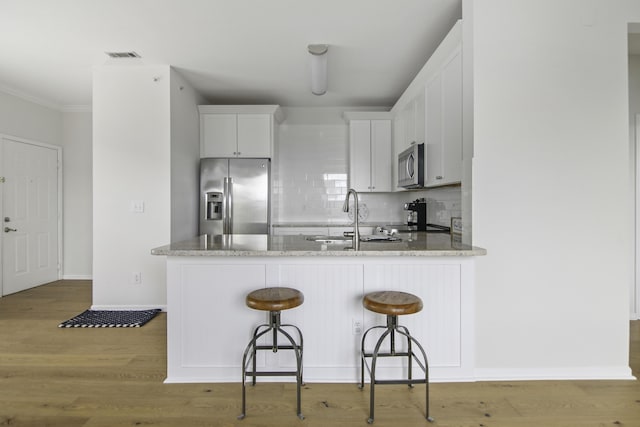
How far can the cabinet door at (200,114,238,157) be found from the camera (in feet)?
14.3

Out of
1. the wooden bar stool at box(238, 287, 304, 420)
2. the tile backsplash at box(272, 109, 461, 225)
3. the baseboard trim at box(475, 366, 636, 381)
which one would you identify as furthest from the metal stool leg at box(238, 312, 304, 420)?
the tile backsplash at box(272, 109, 461, 225)

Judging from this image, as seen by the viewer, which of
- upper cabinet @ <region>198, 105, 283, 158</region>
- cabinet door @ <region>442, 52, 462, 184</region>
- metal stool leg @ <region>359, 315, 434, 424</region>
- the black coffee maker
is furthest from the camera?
upper cabinet @ <region>198, 105, 283, 158</region>

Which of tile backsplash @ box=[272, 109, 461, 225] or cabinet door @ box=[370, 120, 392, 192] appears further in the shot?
tile backsplash @ box=[272, 109, 461, 225]

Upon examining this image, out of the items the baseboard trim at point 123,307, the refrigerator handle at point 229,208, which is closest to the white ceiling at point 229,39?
the refrigerator handle at point 229,208

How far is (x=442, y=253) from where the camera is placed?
2.02 meters

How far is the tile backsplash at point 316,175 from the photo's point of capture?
16.3ft

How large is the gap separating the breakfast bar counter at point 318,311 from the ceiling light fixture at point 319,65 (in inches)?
75.0

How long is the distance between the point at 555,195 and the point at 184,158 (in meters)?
3.59

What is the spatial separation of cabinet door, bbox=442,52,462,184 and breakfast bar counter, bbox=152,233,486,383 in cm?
72

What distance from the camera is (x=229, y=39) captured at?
117 inches

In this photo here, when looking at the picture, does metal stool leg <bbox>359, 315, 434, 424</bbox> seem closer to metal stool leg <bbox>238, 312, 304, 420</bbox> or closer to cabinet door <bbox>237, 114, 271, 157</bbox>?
metal stool leg <bbox>238, 312, 304, 420</bbox>

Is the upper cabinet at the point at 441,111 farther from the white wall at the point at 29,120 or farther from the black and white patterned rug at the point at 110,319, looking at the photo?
the white wall at the point at 29,120

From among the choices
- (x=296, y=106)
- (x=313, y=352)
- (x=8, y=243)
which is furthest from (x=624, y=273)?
(x=8, y=243)

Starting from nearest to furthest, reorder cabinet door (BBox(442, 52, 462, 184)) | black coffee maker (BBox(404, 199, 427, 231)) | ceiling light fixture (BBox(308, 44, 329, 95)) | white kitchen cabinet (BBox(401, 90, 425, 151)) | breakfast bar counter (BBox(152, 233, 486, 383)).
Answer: breakfast bar counter (BBox(152, 233, 486, 383)) → cabinet door (BBox(442, 52, 462, 184)) → ceiling light fixture (BBox(308, 44, 329, 95)) → white kitchen cabinet (BBox(401, 90, 425, 151)) → black coffee maker (BBox(404, 199, 427, 231))
